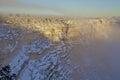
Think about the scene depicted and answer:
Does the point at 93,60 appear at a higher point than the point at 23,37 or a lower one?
lower

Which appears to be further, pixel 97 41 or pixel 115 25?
pixel 115 25

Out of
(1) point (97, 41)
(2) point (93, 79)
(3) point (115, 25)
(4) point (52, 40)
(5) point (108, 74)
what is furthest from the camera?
(3) point (115, 25)

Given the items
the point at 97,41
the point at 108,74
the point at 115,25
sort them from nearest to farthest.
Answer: the point at 108,74, the point at 97,41, the point at 115,25

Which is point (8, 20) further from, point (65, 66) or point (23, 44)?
point (65, 66)

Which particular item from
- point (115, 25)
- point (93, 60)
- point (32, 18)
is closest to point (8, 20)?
point (32, 18)

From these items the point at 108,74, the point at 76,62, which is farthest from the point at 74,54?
the point at 108,74

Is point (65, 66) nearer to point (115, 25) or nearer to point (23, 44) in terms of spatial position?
point (23, 44)
